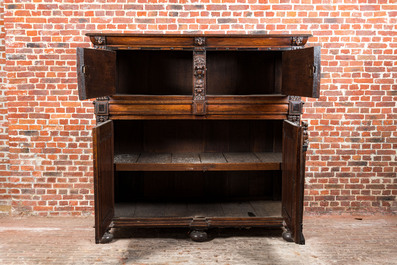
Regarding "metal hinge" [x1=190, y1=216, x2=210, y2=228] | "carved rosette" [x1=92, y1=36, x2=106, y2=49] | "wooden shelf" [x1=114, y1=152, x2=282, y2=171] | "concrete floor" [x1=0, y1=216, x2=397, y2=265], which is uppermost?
"carved rosette" [x1=92, y1=36, x2=106, y2=49]

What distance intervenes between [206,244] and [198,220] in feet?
0.77

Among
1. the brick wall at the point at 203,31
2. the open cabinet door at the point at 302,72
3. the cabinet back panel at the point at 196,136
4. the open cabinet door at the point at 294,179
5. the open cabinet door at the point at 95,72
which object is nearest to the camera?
the open cabinet door at the point at 95,72

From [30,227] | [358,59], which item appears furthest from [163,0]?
[30,227]

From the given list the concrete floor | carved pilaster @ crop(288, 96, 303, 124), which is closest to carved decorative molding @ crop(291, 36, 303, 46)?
carved pilaster @ crop(288, 96, 303, 124)

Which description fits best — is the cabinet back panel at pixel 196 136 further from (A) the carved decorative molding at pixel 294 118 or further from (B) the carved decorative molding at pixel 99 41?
(B) the carved decorative molding at pixel 99 41

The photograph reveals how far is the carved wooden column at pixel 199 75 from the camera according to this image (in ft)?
11.1

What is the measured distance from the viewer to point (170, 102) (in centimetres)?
345

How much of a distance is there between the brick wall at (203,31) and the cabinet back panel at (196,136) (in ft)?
1.36

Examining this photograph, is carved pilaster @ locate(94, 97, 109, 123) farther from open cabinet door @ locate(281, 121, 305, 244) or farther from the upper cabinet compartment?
open cabinet door @ locate(281, 121, 305, 244)

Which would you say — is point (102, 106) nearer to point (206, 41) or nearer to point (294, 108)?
point (206, 41)

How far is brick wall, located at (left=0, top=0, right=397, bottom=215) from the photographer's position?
393 cm

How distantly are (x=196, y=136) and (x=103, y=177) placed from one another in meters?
1.28

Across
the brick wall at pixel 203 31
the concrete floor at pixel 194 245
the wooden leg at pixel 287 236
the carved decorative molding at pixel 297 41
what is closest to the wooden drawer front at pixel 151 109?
the brick wall at pixel 203 31

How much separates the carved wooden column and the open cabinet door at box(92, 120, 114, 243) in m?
0.84
